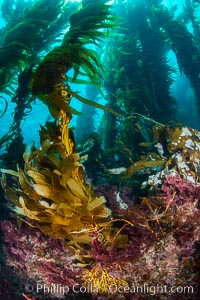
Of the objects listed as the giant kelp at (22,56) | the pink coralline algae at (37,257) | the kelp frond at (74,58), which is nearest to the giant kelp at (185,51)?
the giant kelp at (22,56)

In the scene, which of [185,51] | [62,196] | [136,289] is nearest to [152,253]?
[136,289]

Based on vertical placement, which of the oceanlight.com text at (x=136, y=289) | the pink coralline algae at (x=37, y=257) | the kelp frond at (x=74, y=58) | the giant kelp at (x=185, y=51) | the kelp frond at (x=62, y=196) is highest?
the giant kelp at (x=185, y=51)

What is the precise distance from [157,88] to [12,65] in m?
4.52

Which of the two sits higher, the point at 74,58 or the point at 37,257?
the point at 74,58

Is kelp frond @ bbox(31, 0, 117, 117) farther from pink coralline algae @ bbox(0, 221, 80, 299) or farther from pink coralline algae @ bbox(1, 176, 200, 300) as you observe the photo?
pink coralline algae @ bbox(0, 221, 80, 299)

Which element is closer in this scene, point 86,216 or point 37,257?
point 86,216

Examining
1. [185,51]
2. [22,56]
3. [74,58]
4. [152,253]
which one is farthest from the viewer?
[185,51]

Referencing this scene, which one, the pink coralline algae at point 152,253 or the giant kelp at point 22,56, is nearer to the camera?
the pink coralline algae at point 152,253

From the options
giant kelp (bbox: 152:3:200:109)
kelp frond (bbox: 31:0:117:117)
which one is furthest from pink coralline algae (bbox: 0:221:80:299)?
giant kelp (bbox: 152:3:200:109)

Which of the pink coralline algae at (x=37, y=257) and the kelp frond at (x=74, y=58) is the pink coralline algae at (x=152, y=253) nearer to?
the pink coralline algae at (x=37, y=257)

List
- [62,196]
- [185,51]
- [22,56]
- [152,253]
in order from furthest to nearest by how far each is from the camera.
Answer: [185,51], [22,56], [152,253], [62,196]

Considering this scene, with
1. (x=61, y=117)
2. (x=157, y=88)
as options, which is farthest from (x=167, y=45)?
(x=61, y=117)

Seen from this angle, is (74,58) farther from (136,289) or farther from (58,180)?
(136,289)

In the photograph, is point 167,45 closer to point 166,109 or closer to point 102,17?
point 166,109
